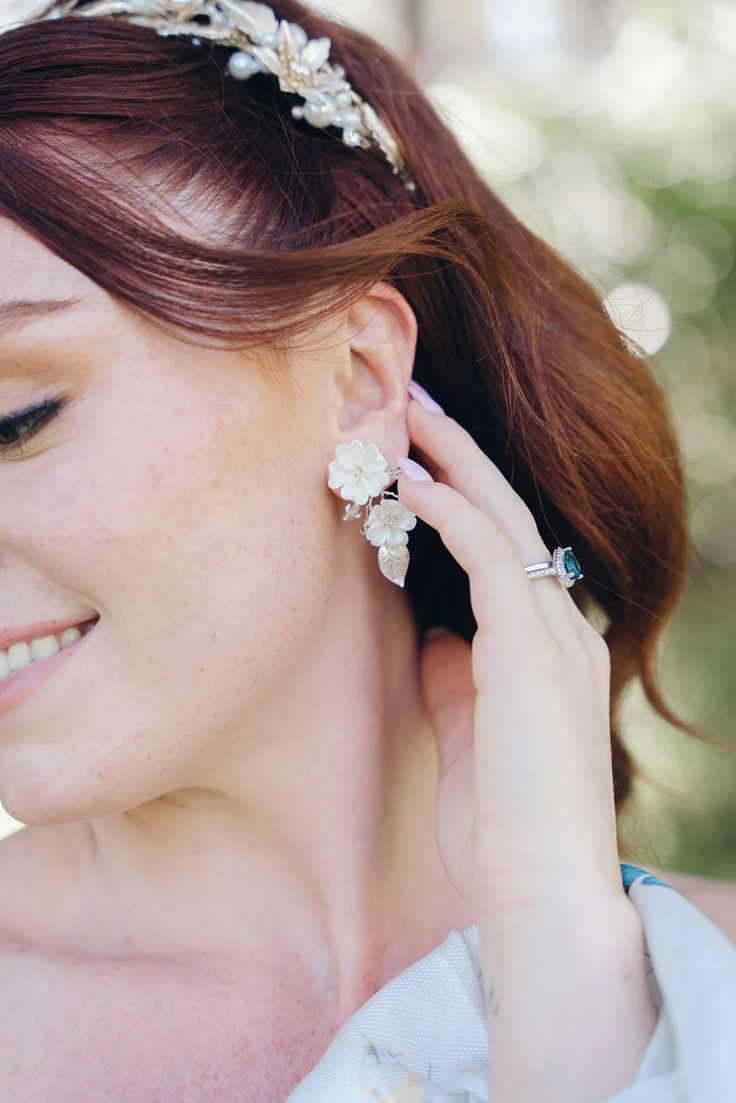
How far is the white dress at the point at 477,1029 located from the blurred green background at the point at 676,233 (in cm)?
207

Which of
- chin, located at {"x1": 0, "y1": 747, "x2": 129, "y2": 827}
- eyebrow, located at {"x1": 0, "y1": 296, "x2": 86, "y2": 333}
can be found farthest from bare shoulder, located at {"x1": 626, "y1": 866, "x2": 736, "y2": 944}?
eyebrow, located at {"x1": 0, "y1": 296, "x2": 86, "y2": 333}

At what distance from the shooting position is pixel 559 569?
5.95 feet

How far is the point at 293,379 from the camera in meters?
1.77

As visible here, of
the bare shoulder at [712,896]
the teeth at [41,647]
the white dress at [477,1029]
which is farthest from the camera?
the bare shoulder at [712,896]

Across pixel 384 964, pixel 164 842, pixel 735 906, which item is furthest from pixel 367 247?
pixel 735 906

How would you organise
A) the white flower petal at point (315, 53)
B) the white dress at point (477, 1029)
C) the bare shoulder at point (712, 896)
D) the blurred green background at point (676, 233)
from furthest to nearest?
1. the blurred green background at point (676, 233)
2. the bare shoulder at point (712, 896)
3. the white flower petal at point (315, 53)
4. the white dress at point (477, 1029)

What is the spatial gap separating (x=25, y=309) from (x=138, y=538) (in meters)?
0.36

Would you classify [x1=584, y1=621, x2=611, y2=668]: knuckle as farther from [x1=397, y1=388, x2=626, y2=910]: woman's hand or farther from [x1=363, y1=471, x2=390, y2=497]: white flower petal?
[x1=363, y1=471, x2=390, y2=497]: white flower petal

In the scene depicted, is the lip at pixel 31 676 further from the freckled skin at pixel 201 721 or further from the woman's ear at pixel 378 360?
the woman's ear at pixel 378 360

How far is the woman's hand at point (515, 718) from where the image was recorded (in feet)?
5.20

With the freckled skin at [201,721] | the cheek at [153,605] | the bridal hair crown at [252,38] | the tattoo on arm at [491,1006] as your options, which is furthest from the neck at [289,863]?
the bridal hair crown at [252,38]

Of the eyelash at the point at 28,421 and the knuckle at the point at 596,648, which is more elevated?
the eyelash at the point at 28,421

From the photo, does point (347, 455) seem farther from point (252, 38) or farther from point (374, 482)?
point (252, 38)

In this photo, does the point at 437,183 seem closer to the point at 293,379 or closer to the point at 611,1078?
the point at 293,379
